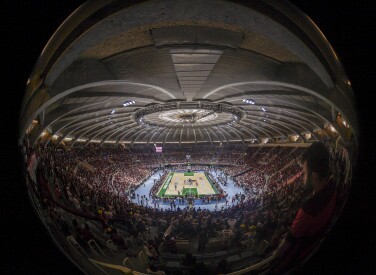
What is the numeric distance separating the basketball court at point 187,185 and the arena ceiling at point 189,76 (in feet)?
0.97

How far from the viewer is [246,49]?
2014 mm

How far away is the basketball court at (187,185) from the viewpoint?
2100 millimetres

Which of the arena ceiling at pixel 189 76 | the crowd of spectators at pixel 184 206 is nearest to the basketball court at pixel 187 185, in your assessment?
the crowd of spectators at pixel 184 206

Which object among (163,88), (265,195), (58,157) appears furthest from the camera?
(58,157)

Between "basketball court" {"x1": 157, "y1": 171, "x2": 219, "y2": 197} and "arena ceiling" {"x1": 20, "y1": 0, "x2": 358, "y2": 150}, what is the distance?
0.29 m

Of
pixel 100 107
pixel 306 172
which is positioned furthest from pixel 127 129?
pixel 306 172

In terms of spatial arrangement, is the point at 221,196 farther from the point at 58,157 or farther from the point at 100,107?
the point at 58,157

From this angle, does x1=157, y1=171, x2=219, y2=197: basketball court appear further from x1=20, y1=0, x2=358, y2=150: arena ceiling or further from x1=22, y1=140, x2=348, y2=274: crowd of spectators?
x1=20, y1=0, x2=358, y2=150: arena ceiling

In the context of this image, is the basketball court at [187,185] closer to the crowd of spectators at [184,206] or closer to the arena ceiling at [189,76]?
the crowd of spectators at [184,206]

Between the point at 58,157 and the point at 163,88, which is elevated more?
the point at 163,88

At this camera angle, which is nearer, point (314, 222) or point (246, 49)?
point (246, 49)

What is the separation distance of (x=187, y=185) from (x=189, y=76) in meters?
0.87

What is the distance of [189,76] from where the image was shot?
6.61 feet

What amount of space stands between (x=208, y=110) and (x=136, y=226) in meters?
1.19
